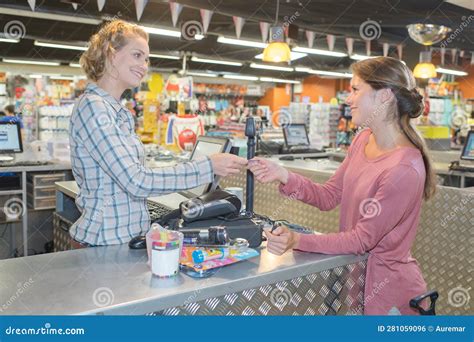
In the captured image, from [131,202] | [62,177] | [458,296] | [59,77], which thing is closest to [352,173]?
[131,202]

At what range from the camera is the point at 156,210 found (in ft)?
8.66

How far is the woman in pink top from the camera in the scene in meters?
1.74

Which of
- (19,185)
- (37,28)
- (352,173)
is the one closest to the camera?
(352,173)

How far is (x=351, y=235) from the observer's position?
178 centimetres

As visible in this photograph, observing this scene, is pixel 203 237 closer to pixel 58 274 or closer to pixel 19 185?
pixel 58 274

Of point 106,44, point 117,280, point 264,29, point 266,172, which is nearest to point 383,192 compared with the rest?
point 266,172

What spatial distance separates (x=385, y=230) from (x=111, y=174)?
105 cm

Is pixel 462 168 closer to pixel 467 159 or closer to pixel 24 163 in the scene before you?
pixel 467 159

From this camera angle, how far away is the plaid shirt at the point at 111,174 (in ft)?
5.57

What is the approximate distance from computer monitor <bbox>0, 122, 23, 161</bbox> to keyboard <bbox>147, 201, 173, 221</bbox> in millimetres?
3090

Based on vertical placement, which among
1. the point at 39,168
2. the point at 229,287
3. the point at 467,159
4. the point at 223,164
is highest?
the point at 223,164

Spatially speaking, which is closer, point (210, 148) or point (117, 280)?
point (117, 280)

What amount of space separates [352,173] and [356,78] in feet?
1.34

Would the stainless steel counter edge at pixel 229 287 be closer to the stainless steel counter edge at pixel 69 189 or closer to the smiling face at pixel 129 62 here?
the smiling face at pixel 129 62
